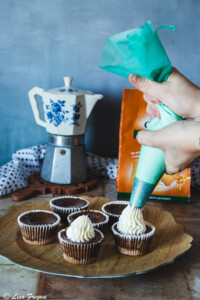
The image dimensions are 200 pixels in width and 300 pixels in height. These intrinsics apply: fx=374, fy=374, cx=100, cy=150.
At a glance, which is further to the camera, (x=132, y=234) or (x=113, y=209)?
(x=113, y=209)

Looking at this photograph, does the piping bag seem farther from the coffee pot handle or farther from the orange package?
the coffee pot handle

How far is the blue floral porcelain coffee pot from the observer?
4.28 ft

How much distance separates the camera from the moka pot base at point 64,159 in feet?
4.47

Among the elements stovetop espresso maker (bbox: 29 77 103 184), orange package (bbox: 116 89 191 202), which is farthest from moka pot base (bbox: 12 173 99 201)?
orange package (bbox: 116 89 191 202)

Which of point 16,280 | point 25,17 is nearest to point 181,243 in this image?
point 16,280

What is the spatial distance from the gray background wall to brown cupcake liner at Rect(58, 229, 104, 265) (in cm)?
82

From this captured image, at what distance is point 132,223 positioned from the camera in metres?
0.93

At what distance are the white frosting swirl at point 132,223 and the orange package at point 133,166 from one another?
36 cm

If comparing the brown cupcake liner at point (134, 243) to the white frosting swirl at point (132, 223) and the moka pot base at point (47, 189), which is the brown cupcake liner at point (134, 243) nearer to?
the white frosting swirl at point (132, 223)

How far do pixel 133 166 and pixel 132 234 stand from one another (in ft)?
1.37

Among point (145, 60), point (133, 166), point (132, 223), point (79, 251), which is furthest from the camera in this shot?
point (133, 166)

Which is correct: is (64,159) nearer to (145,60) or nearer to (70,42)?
(70,42)

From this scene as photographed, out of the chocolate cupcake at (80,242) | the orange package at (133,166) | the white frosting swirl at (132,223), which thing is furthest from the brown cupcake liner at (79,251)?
the orange package at (133,166)

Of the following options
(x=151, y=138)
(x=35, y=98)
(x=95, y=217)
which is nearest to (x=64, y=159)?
(x=35, y=98)
